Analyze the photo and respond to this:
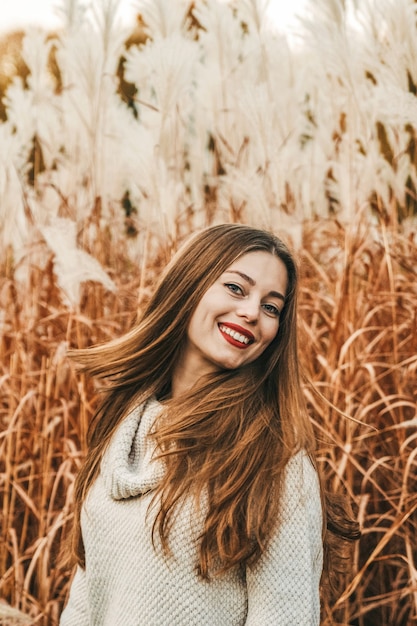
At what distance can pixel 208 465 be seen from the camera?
1.68 metres

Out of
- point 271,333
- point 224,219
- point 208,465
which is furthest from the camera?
point 224,219

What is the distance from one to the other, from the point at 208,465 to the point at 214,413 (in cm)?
13

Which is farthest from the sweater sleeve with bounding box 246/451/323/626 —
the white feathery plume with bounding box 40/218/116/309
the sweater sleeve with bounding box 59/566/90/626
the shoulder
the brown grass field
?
the white feathery plume with bounding box 40/218/116/309

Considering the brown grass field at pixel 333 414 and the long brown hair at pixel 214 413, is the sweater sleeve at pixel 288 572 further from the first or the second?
the brown grass field at pixel 333 414

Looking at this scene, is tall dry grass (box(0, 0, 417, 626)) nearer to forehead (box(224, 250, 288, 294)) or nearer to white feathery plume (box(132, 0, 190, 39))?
white feathery plume (box(132, 0, 190, 39))

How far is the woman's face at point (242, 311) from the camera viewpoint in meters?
1.76

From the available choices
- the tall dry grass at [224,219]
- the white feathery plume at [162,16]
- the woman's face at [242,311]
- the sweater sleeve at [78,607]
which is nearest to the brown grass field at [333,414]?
the tall dry grass at [224,219]

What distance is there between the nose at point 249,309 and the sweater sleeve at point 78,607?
780mm

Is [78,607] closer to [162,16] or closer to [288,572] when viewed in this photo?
[288,572]

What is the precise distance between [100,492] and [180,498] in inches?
10.8

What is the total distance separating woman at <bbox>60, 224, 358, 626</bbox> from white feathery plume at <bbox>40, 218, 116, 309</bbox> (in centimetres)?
67

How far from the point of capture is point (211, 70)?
3477 millimetres

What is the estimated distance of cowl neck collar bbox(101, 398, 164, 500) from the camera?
174 centimetres

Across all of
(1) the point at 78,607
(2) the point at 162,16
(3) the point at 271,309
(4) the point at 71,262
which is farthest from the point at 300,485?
(2) the point at 162,16
